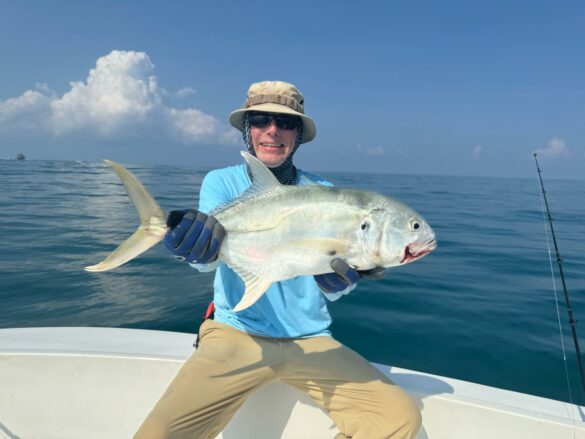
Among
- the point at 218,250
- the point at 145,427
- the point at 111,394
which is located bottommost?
the point at 111,394

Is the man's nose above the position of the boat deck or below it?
above

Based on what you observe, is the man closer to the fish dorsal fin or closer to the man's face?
the man's face

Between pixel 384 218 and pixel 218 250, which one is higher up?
pixel 384 218

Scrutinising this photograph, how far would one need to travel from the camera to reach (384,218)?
98.6 inches

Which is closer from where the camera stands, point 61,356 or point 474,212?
point 61,356

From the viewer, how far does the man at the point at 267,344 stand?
8.72 feet

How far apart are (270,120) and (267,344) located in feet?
6.55

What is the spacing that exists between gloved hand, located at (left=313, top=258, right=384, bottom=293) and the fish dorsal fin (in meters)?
0.70

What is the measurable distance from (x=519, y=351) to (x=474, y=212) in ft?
52.7

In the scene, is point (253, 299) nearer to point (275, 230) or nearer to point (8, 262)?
point (275, 230)

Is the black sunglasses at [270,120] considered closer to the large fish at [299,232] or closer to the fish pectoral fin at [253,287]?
the large fish at [299,232]

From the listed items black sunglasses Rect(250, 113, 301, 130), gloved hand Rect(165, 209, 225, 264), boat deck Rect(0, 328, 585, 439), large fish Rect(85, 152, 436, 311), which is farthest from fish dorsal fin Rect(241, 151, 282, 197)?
boat deck Rect(0, 328, 585, 439)

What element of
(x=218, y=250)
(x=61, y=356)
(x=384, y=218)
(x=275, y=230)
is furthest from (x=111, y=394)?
(x=384, y=218)

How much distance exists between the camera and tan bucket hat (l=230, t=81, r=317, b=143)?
3.53 metres
